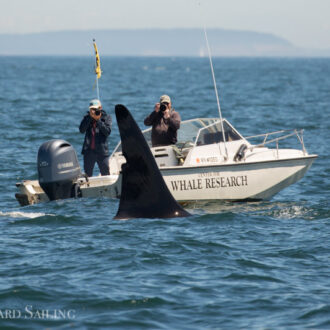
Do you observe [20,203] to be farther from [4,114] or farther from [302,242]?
[4,114]

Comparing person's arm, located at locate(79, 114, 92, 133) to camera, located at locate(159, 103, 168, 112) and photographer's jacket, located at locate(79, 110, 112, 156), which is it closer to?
photographer's jacket, located at locate(79, 110, 112, 156)

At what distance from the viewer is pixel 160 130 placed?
1388 cm

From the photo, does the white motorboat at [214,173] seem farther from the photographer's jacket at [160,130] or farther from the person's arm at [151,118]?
the person's arm at [151,118]

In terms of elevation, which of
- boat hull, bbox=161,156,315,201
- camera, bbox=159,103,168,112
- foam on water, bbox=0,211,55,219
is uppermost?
camera, bbox=159,103,168,112

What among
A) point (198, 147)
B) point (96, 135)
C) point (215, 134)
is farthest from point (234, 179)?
point (96, 135)

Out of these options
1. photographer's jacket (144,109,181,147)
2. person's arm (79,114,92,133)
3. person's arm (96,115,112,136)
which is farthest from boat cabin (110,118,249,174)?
person's arm (79,114,92,133)

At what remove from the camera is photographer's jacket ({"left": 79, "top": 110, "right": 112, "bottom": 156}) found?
1396 centimetres

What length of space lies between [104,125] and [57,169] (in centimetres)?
156

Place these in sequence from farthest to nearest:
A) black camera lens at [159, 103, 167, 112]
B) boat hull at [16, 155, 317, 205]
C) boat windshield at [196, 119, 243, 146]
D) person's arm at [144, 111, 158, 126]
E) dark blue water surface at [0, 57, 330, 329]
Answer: boat windshield at [196, 119, 243, 146]
person's arm at [144, 111, 158, 126]
black camera lens at [159, 103, 167, 112]
boat hull at [16, 155, 317, 205]
dark blue water surface at [0, 57, 330, 329]

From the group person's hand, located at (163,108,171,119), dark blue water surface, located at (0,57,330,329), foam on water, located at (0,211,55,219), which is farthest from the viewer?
person's hand, located at (163,108,171,119)

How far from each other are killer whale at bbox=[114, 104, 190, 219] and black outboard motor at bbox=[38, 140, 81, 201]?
1725 millimetres

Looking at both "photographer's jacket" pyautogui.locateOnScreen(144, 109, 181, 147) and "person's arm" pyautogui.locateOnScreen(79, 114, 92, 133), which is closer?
"photographer's jacket" pyautogui.locateOnScreen(144, 109, 181, 147)

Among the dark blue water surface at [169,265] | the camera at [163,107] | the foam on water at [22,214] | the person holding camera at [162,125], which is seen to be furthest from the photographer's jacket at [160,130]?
the foam on water at [22,214]

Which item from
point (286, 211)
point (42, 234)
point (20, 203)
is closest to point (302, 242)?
point (286, 211)
